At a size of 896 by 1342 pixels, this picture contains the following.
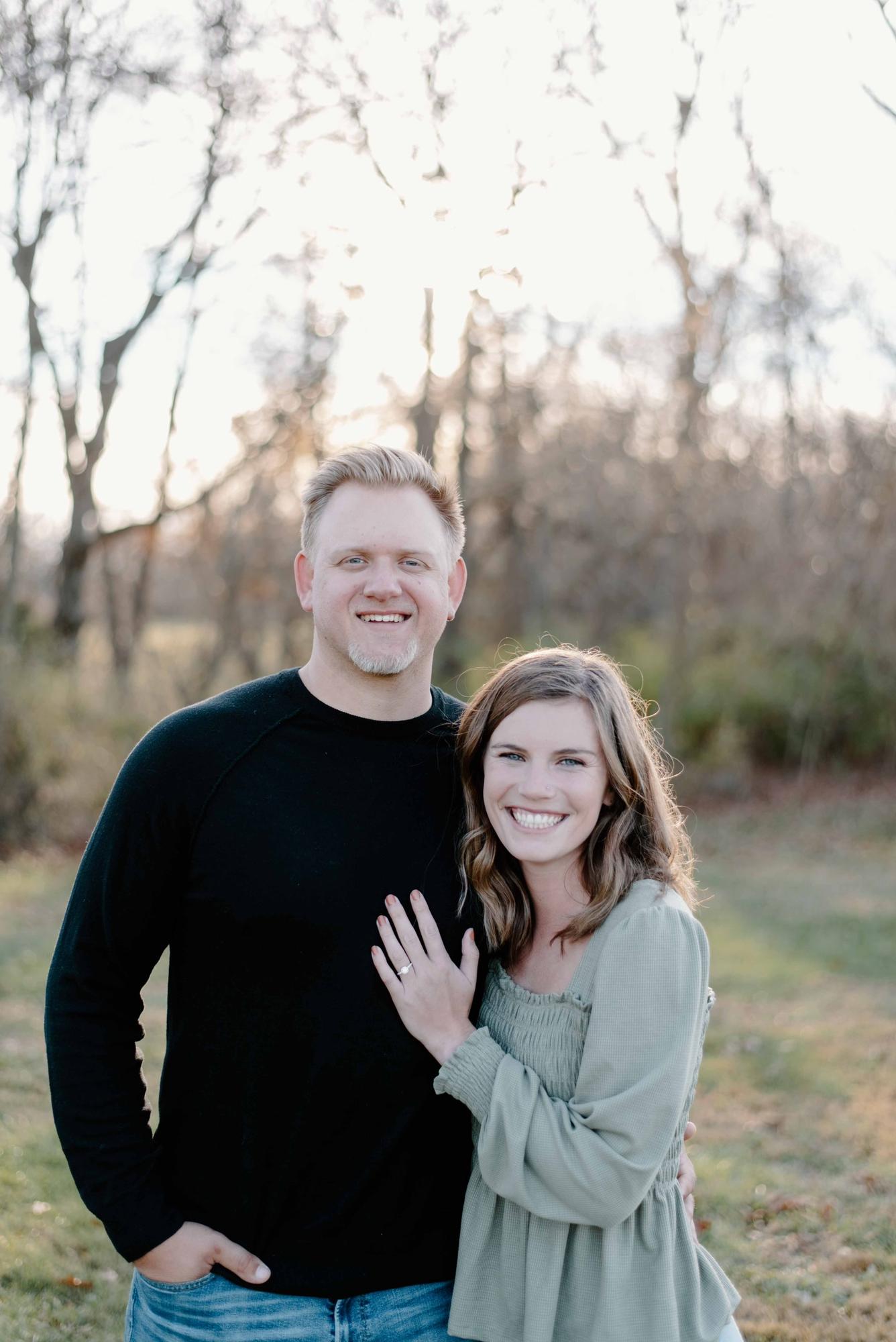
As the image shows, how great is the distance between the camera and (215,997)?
2338 millimetres

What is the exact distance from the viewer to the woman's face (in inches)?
94.5

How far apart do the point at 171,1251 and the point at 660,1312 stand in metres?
0.92

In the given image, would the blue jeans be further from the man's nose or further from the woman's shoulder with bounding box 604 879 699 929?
the man's nose

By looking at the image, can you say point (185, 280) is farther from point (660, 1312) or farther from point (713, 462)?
point (660, 1312)

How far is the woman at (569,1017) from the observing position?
216cm

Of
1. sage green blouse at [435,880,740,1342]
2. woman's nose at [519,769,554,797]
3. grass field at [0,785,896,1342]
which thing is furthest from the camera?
grass field at [0,785,896,1342]

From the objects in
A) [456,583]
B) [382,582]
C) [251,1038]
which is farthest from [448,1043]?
[456,583]

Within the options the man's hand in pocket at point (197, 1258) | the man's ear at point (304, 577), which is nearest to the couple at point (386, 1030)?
the man's hand in pocket at point (197, 1258)

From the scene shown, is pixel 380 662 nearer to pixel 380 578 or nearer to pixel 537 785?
pixel 380 578

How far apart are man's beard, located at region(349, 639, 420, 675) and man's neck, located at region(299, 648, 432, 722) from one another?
0.06 ft

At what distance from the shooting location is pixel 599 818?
2.51m

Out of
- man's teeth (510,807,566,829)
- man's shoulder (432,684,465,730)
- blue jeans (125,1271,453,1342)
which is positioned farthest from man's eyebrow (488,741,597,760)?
blue jeans (125,1271,453,1342)

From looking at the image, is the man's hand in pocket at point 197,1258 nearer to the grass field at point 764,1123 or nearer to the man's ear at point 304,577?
the man's ear at point 304,577

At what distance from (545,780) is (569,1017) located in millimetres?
462
